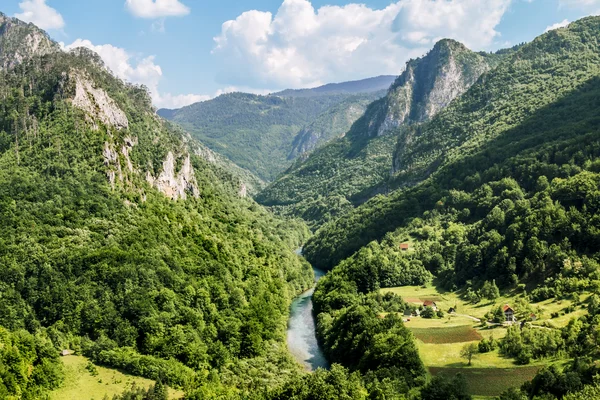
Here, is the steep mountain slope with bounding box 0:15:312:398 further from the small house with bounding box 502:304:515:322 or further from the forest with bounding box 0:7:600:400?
the small house with bounding box 502:304:515:322

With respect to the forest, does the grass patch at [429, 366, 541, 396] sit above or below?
below

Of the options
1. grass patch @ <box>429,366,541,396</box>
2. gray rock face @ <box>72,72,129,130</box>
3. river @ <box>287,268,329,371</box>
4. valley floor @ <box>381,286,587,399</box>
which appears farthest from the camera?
gray rock face @ <box>72,72,129,130</box>

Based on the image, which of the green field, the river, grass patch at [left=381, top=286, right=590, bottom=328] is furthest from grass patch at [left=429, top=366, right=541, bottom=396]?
the green field

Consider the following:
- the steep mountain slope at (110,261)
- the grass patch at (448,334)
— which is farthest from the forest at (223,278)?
the grass patch at (448,334)

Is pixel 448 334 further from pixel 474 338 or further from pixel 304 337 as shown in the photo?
pixel 304 337

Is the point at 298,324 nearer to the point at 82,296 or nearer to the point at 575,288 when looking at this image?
the point at 82,296

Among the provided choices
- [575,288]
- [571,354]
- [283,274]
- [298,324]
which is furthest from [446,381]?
[283,274]

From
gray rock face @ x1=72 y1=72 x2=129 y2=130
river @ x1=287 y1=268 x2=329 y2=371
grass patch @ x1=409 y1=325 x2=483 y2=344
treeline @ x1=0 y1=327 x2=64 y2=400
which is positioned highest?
gray rock face @ x1=72 y1=72 x2=129 y2=130
